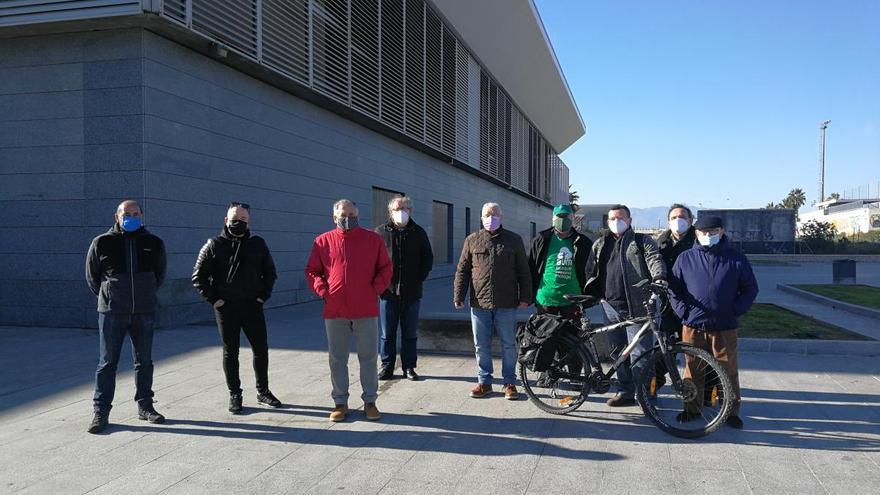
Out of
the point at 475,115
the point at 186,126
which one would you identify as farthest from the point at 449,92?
the point at 186,126

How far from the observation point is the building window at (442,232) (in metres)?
24.0

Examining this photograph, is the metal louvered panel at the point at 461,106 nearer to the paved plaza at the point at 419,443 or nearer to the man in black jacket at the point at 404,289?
the man in black jacket at the point at 404,289

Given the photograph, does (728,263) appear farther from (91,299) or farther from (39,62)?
(39,62)

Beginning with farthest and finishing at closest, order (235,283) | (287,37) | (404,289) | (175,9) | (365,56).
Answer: (365,56), (287,37), (175,9), (404,289), (235,283)

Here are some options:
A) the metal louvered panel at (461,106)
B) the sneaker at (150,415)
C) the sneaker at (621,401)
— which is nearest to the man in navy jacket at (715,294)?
the sneaker at (621,401)

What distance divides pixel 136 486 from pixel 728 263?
175 inches

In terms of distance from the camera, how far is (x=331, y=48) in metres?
14.4

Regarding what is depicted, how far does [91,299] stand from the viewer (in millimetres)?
9492

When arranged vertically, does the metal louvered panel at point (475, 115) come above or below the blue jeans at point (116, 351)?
above

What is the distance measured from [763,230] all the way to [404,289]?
38.6 m

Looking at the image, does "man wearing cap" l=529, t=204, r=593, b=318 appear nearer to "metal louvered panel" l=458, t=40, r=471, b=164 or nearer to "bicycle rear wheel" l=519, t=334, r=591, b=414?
"bicycle rear wheel" l=519, t=334, r=591, b=414

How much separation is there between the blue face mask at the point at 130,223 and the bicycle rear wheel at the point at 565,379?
3462 mm

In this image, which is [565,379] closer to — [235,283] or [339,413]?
[339,413]

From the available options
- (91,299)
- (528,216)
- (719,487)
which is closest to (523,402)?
(719,487)
